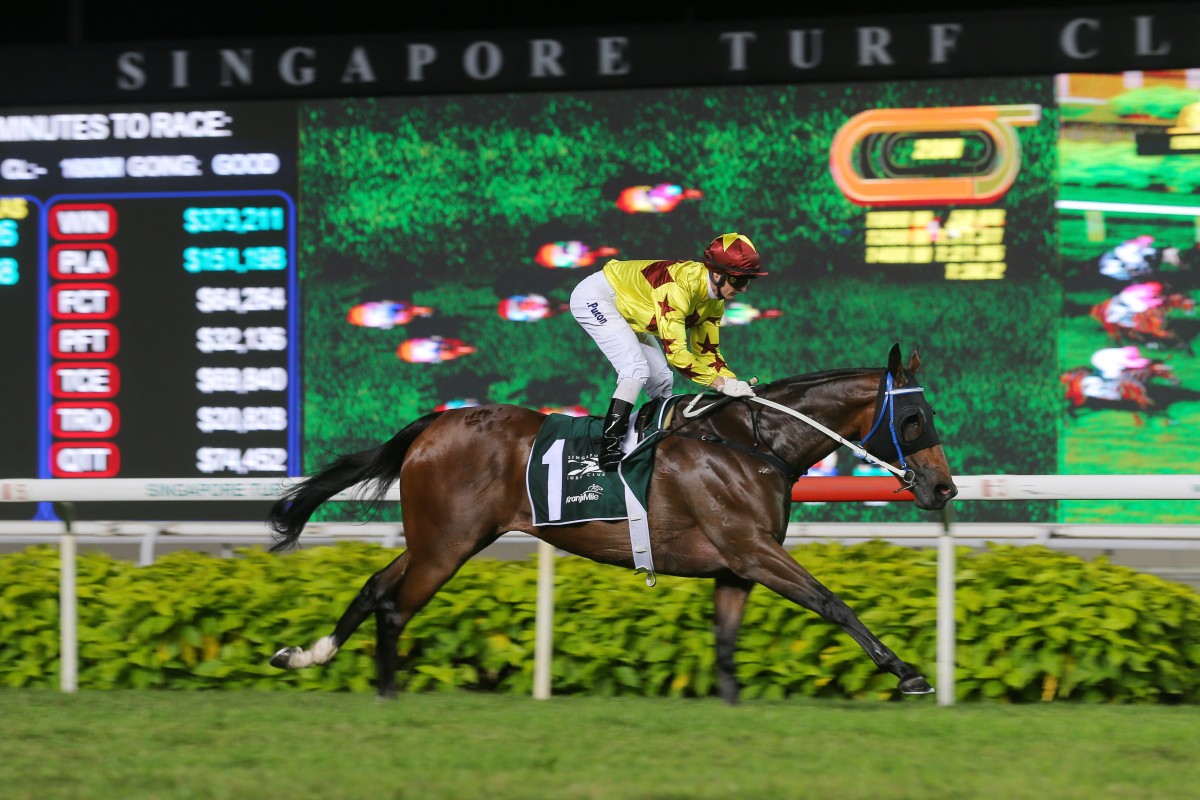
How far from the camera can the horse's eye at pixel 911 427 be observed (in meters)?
3.87

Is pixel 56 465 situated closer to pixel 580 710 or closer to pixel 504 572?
pixel 504 572

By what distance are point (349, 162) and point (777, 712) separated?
4.34 metres

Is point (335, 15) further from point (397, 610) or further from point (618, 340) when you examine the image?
point (397, 610)

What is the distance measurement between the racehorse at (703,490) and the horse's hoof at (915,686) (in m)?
0.31

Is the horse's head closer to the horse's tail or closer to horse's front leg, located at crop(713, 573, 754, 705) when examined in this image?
horse's front leg, located at crop(713, 573, 754, 705)

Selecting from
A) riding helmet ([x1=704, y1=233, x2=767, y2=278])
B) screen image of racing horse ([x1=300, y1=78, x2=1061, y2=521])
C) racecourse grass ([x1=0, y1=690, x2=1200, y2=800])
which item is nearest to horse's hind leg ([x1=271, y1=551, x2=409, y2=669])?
racecourse grass ([x1=0, y1=690, x2=1200, y2=800])

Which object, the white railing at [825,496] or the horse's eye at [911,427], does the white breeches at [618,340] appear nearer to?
the white railing at [825,496]

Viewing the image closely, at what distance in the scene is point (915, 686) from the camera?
11.8 feet

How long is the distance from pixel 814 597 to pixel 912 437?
1.74 feet

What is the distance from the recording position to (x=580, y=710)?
3680 mm

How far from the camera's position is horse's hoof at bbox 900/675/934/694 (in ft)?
11.8

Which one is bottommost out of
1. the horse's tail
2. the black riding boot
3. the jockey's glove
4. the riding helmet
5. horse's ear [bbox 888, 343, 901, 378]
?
the horse's tail

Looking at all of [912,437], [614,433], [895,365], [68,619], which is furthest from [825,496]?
[68,619]

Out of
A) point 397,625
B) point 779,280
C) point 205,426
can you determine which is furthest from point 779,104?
point 397,625
